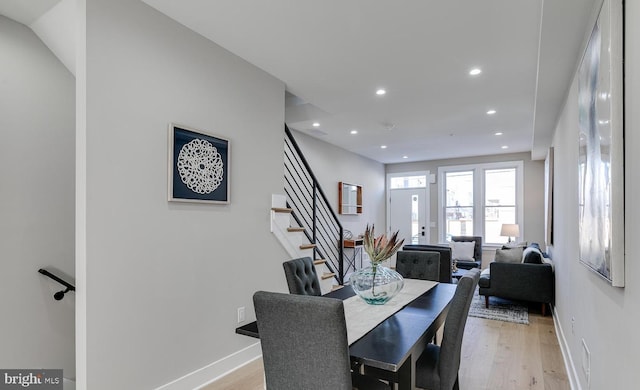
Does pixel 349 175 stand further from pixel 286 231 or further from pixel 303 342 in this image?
pixel 303 342

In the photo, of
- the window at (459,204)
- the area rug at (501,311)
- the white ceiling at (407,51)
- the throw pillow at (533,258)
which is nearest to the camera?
the white ceiling at (407,51)

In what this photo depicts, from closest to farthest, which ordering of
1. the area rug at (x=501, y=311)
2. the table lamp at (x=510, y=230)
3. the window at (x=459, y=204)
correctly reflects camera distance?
the area rug at (x=501, y=311)
the table lamp at (x=510, y=230)
the window at (x=459, y=204)

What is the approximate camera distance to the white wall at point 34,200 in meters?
2.33

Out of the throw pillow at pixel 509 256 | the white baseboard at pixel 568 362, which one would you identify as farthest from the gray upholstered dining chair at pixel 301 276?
the throw pillow at pixel 509 256

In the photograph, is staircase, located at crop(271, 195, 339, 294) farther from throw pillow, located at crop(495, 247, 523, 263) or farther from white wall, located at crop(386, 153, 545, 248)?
white wall, located at crop(386, 153, 545, 248)

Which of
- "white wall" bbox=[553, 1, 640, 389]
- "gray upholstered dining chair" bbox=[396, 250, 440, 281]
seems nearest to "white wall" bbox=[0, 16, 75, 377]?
"gray upholstered dining chair" bbox=[396, 250, 440, 281]

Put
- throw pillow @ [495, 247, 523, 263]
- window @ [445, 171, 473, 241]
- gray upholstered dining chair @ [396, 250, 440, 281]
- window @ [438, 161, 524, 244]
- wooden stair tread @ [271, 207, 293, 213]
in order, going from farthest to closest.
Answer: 1. window @ [445, 171, 473, 241]
2. window @ [438, 161, 524, 244]
3. throw pillow @ [495, 247, 523, 263]
4. wooden stair tread @ [271, 207, 293, 213]
5. gray upholstered dining chair @ [396, 250, 440, 281]

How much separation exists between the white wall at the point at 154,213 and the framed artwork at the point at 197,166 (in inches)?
2.7

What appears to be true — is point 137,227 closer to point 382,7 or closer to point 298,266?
point 298,266

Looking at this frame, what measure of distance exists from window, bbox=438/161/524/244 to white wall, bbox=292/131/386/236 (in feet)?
4.98

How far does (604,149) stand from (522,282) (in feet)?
12.1

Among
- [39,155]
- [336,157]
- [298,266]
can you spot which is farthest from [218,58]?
[336,157]

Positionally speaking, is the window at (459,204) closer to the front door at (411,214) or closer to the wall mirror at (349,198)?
the front door at (411,214)

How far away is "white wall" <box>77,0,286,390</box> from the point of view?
6.83 feet
